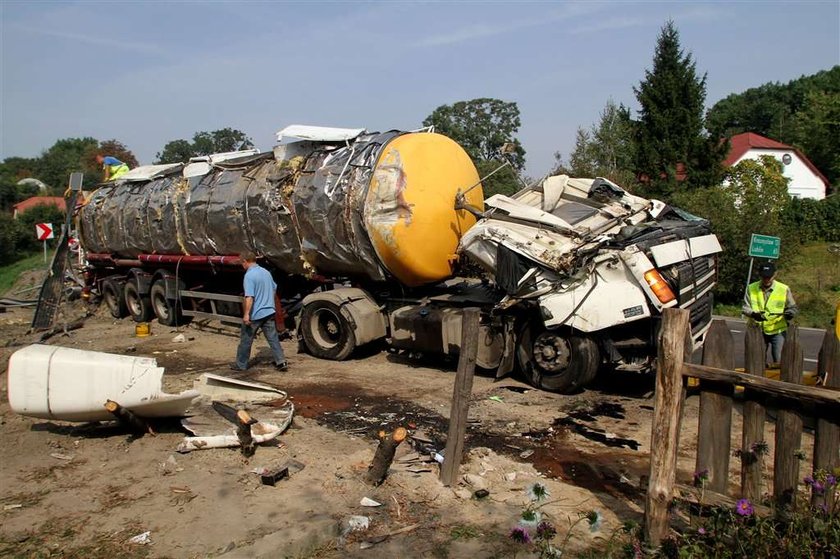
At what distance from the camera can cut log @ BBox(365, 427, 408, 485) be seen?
4.59 m

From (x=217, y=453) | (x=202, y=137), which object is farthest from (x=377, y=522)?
(x=202, y=137)

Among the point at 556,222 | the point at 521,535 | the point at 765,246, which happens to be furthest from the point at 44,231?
the point at 521,535

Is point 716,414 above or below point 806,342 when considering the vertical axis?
above

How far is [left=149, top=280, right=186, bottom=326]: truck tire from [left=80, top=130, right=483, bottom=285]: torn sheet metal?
2.02 meters

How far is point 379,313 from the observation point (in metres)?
9.43

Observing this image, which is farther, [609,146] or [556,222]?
[609,146]

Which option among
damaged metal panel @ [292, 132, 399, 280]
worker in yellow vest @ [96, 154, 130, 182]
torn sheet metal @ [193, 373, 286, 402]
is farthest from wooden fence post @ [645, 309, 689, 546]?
worker in yellow vest @ [96, 154, 130, 182]

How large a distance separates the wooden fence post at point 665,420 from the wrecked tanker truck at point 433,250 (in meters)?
3.16

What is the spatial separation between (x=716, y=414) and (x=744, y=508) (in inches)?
21.6

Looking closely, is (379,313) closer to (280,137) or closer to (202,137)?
(280,137)

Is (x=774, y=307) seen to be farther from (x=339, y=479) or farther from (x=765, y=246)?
(x=339, y=479)

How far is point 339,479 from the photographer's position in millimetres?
4957

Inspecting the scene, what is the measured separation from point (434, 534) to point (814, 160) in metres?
58.7

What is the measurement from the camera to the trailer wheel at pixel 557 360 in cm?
719
